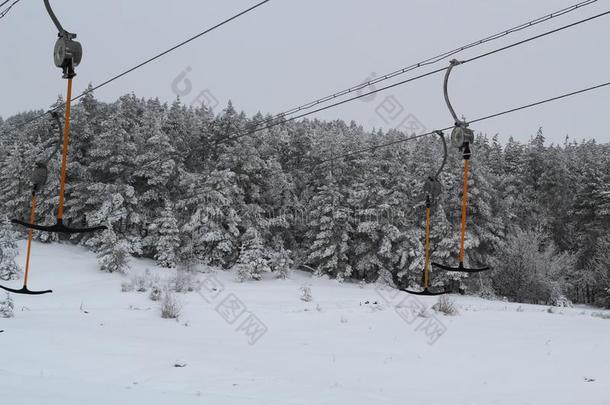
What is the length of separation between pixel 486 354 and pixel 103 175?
3737cm

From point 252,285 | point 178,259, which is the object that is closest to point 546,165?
point 252,285

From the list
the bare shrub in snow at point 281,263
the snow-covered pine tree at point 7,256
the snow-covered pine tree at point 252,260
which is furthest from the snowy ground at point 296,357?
the bare shrub in snow at point 281,263

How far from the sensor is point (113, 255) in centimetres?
3325

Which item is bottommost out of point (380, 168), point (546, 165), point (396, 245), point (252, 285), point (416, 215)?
point (252, 285)

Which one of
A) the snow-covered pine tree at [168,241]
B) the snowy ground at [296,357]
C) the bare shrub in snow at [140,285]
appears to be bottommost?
the bare shrub in snow at [140,285]

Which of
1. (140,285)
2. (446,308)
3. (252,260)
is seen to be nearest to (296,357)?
(446,308)

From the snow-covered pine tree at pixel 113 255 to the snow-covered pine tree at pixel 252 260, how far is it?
326 inches

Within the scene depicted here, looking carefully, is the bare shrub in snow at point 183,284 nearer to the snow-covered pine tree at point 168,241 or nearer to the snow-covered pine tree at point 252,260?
the snow-covered pine tree at point 252,260

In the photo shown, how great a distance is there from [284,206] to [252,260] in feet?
30.5

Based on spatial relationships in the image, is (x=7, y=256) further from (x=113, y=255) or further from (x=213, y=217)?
(x=213, y=217)

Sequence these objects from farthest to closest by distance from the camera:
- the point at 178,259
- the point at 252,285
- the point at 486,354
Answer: the point at 178,259 → the point at 252,285 → the point at 486,354

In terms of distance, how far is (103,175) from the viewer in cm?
4253

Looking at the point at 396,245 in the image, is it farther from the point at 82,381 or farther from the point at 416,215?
the point at 82,381

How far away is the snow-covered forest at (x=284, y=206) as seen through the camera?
38.3 m
